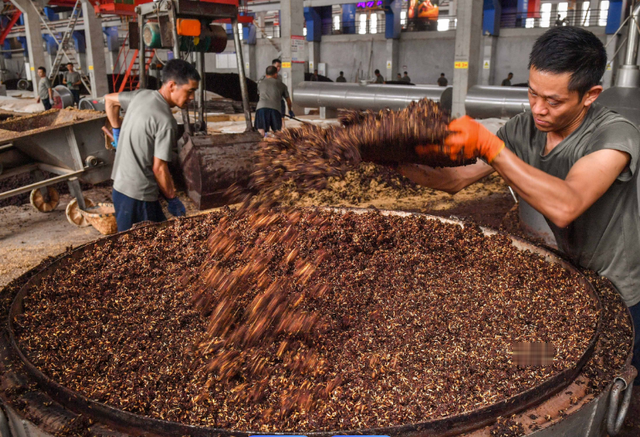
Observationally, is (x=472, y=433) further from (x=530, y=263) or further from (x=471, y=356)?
(x=530, y=263)

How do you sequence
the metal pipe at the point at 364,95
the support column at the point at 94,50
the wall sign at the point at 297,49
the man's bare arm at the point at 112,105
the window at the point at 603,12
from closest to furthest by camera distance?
the man's bare arm at the point at 112,105, the metal pipe at the point at 364,95, the wall sign at the point at 297,49, the support column at the point at 94,50, the window at the point at 603,12

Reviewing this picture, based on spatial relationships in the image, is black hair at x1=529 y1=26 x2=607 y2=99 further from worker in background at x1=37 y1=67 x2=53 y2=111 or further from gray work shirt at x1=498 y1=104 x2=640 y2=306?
worker in background at x1=37 y1=67 x2=53 y2=111

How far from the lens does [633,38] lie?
2428 millimetres

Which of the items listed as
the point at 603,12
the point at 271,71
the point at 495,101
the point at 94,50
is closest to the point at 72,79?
the point at 94,50

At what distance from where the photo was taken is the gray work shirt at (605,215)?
5.18 feet

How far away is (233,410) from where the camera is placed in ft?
3.69

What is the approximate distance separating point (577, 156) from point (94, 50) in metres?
14.3

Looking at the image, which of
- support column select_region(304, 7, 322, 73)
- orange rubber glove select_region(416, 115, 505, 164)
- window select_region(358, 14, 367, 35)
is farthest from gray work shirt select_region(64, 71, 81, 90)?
window select_region(358, 14, 367, 35)

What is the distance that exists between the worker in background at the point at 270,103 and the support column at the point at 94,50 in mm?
7204

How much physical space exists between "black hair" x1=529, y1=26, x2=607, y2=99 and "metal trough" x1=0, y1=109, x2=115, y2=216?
4.71m

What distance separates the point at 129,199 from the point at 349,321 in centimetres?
249

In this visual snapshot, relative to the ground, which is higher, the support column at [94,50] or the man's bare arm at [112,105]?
the support column at [94,50]

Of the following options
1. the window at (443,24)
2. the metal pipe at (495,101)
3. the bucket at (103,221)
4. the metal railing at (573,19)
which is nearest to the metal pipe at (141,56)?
the bucket at (103,221)

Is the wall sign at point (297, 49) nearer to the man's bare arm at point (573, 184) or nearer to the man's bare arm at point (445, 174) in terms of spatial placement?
the man's bare arm at point (445, 174)
